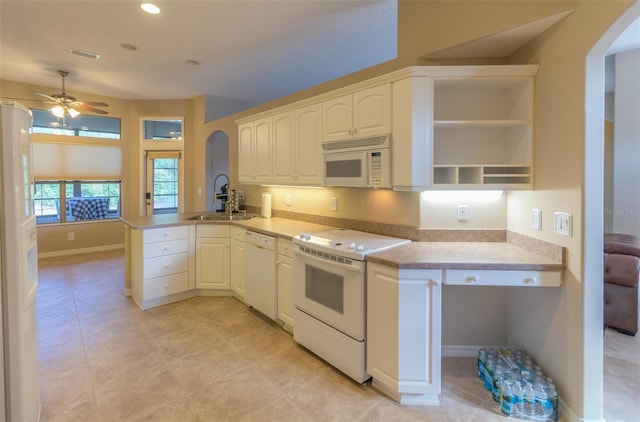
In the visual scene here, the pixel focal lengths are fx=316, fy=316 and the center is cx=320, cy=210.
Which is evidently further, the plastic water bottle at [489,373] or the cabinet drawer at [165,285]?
the cabinet drawer at [165,285]

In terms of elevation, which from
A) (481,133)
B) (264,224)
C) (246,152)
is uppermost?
(246,152)

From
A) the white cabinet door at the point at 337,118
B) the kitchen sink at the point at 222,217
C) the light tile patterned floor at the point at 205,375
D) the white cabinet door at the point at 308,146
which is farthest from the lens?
the kitchen sink at the point at 222,217

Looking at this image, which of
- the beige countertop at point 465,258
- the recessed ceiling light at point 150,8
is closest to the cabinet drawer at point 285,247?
the beige countertop at point 465,258

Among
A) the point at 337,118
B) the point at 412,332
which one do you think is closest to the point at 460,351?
the point at 412,332

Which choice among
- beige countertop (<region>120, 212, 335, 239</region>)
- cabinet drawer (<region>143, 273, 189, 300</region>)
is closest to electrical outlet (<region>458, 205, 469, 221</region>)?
beige countertop (<region>120, 212, 335, 239</region>)

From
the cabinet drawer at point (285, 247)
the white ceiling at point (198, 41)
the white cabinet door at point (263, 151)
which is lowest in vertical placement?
the cabinet drawer at point (285, 247)

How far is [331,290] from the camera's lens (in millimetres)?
2318

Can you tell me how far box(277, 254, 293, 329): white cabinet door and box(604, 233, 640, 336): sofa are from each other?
281 cm

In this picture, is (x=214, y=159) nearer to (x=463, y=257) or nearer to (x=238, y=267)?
(x=238, y=267)

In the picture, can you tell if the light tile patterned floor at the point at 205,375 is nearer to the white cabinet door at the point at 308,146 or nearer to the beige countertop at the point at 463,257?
the beige countertop at the point at 463,257

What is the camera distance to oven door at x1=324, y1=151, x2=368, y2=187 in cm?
250

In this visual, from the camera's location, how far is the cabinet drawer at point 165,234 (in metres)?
3.32

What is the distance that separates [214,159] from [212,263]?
114 inches

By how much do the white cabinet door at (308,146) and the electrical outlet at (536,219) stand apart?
1.66m
